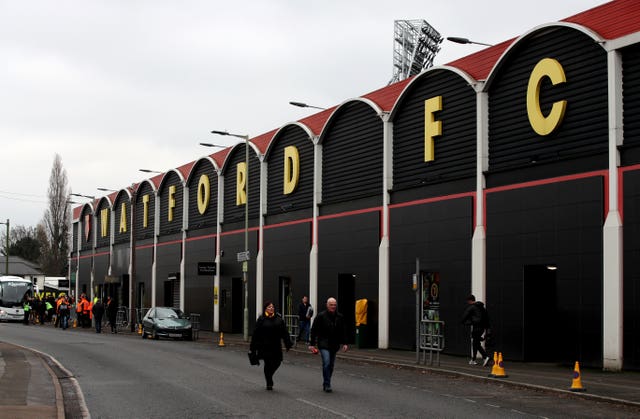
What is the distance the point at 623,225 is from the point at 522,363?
4.83 metres

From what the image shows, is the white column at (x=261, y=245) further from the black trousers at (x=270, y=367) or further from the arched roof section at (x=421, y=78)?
the black trousers at (x=270, y=367)

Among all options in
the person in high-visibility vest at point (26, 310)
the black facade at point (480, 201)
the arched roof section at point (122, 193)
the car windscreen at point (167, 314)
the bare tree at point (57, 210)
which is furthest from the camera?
the bare tree at point (57, 210)

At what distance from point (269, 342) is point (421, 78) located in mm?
13770

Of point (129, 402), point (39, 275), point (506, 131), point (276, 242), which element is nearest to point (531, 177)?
point (506, 131)

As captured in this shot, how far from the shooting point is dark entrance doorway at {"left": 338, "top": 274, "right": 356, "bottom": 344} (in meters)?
31.7

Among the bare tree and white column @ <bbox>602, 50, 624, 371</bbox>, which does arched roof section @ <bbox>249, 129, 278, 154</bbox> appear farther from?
the bare tree

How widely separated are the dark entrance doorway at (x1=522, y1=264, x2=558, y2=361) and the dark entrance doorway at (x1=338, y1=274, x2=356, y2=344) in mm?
9724

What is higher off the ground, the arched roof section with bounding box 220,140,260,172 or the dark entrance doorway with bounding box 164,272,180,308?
the arched roof section with bounding box 220,140,260,172

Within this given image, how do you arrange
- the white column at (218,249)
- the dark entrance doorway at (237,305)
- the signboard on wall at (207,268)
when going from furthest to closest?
the white column at (218,249) < the dark entrance doorway at (237,305) < the signboard on wall at (207,268)

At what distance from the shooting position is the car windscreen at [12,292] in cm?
5769

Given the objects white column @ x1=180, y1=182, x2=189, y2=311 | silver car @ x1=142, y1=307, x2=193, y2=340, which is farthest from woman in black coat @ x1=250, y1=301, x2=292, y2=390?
white column @ x1=180, y1=182, x2=189, y2=311

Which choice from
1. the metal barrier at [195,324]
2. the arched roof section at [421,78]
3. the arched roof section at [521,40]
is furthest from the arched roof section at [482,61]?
the metal barrier at [195,324]

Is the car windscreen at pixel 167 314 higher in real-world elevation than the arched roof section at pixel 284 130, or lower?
lower

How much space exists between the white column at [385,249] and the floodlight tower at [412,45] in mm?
34489
